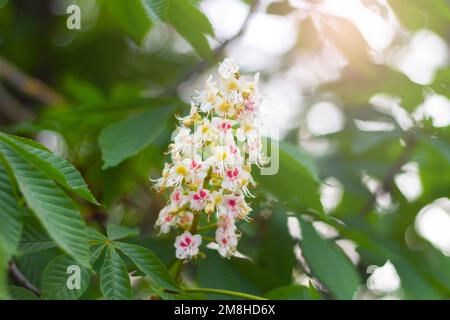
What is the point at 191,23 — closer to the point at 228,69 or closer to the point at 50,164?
the point at 228,69

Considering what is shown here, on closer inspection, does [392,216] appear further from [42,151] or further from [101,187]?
[42,151]

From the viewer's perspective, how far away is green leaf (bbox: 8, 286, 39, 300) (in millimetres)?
1231

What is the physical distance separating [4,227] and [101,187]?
1.16m

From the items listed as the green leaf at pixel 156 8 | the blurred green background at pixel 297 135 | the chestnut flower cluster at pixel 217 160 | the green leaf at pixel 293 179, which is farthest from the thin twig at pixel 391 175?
the green leaf at pixel 156 8

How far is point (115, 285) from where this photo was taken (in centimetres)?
116

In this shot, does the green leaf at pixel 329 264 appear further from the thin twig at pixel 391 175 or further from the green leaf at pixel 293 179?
the thin twig at pixel 391 175

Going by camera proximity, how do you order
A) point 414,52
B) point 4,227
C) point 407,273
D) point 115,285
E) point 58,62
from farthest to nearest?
point 58,62, point 414,52, point 407,273, point 115,285, point 4,227

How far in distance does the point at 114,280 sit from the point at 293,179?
0.60 metres

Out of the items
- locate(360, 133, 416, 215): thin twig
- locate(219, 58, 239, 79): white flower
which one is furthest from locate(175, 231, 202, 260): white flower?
locate(360, 133, 416, 215): thin twig

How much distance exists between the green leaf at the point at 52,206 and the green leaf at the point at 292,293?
0.56 metres

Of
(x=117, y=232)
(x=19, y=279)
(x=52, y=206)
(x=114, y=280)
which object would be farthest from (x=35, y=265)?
(x=52, y=206)

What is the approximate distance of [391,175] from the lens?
2.36m
